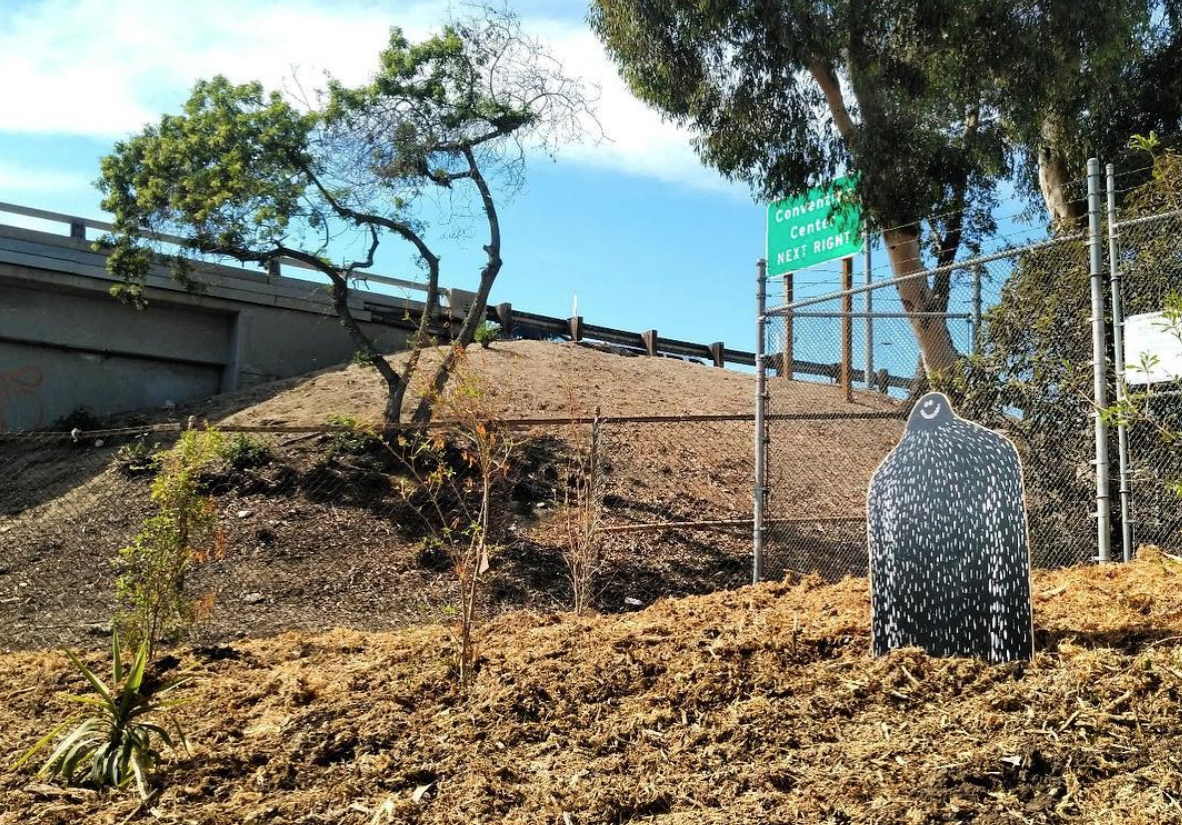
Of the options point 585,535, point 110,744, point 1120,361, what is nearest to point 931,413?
point 1120,361

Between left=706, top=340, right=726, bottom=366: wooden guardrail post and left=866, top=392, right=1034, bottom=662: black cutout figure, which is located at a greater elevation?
left=706, top=340, right=726, bottom=366: wooden guardrail post

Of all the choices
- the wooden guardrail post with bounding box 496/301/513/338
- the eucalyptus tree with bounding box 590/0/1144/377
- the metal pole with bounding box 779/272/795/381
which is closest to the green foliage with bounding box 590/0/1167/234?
the eucalyptus tree with bounding box 590/0/1144/377

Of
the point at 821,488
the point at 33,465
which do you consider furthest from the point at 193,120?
the point at 821,488

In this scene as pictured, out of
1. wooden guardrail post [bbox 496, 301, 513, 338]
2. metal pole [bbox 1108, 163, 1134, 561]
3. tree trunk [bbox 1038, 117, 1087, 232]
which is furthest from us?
wooden guardrail post [bbox 496, 301, 513, 338]

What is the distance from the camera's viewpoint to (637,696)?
482 centimetres

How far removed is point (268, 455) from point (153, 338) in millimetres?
6317

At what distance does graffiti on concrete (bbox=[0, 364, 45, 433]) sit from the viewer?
16.6m

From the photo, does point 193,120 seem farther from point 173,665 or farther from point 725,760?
point 725,760

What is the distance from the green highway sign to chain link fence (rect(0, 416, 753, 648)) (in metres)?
3.03

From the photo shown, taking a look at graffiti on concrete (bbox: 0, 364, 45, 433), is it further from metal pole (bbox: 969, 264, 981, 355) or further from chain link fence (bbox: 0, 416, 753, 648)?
metal pole (bbox: 969, 264, 981, 355)

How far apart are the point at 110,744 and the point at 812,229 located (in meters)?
13.1

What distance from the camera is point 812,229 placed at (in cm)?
1599

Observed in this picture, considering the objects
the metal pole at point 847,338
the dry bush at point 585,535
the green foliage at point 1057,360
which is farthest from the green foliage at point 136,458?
the green foliage at point 1057,360

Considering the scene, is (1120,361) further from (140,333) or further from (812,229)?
(140,333)
